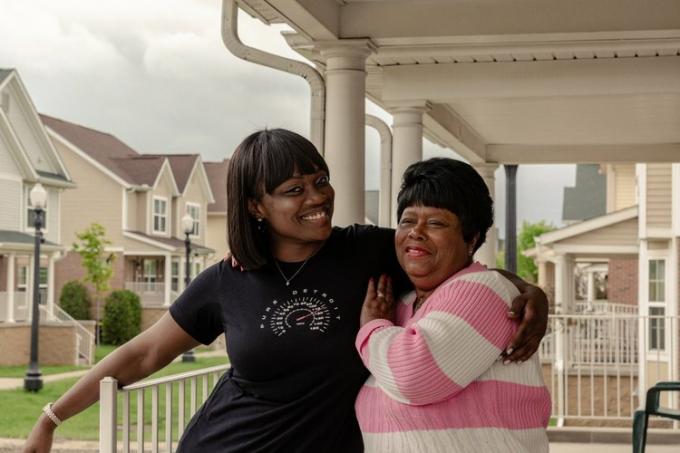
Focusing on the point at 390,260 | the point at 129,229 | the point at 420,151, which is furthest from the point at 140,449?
the point at 129,229

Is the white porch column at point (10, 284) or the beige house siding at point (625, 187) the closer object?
the white porch column at point (10, 284)

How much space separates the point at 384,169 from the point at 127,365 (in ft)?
16.1

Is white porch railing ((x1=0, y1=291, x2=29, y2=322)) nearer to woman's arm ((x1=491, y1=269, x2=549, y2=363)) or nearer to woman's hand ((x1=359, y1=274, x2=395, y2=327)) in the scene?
woman's hand ((x1=359, y1=274, x2=395, y2=327))

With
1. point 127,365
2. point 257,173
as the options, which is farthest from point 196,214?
point 257,173

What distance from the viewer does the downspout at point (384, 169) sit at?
21.9 ft

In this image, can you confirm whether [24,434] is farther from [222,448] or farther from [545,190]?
[545,190]

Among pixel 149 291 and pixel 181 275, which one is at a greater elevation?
pixel 181 275

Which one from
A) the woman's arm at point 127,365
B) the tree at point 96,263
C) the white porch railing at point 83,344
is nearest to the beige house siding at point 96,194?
the tree at point 96,263

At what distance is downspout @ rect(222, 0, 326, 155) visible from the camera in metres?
4.63

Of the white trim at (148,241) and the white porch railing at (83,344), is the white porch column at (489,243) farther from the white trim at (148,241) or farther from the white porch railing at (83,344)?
the white trim at (148,241)

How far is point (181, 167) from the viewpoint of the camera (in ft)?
114

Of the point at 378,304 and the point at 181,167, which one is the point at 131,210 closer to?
the point at 181,167

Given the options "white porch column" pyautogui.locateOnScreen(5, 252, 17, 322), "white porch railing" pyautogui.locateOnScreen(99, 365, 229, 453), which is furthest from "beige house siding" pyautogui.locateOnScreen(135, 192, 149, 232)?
"white porch railing" pyautogui.locateOnScreen(99, 365, 229, 453)

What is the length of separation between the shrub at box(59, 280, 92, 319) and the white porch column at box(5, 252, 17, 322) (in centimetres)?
313
